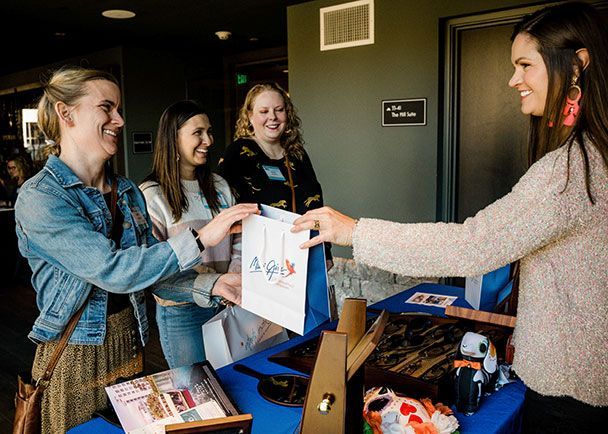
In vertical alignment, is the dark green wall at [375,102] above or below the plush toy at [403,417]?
above

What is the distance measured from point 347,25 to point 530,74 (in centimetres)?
347

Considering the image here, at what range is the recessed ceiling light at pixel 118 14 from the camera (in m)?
5.27

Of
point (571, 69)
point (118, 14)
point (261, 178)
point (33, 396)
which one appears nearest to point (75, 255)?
point (33, 396)

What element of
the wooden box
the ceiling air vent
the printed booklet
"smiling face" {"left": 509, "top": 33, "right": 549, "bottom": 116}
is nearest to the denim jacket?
the printed booklet

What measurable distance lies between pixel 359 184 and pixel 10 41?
5.21 metres

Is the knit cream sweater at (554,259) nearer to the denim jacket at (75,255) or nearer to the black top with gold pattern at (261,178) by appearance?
the denim jacket at (75,255)

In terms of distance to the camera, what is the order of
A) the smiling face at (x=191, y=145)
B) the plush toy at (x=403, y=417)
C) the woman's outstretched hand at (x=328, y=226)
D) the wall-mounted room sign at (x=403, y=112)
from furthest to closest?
the wall-mounted room sign at (x=403, y=112) → the smiling face at (x=191, y=145) → the woman's outstretched hand at (x=328, y=226) → the plush toy at (x=403, y=417)

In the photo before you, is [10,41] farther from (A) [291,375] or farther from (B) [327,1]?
(A) [291,375]

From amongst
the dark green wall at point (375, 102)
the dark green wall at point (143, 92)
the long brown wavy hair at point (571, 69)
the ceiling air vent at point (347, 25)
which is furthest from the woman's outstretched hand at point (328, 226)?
the dark green wall at point (143, 92)

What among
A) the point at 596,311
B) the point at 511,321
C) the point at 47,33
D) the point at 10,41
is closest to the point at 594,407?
the point at 596,311

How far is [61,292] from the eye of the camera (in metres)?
1.42

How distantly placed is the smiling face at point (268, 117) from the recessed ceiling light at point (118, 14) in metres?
3.24

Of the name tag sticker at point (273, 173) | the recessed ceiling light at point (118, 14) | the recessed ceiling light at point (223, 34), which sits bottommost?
the name tag sticker at point (273, 173)

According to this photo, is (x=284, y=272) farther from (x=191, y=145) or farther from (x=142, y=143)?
(x=142, y=143)
